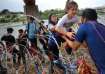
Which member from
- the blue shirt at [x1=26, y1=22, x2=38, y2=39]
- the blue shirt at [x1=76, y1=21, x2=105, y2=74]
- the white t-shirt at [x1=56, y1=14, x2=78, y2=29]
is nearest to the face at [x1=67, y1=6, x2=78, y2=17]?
the white t-shirt at [x1=56, y1=14, x2=78, y2=29]

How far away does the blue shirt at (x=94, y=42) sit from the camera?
659 centimetres

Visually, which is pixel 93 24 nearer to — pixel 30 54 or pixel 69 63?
pixel 69 63

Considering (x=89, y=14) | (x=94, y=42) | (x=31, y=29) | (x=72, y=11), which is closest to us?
(x=94, y=42)

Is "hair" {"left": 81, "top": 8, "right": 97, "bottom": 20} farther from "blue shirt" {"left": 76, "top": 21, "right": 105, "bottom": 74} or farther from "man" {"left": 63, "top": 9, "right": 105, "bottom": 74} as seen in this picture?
"blue shirt" {"left": 76, "top": 21, "right": 105, "bottom": 74}

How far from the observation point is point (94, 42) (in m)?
6.63

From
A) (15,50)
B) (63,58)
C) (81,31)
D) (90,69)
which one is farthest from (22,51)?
(81,31)

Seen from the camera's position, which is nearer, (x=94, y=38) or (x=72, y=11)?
(x=94, y=38)

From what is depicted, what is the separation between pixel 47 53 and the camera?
10797mm

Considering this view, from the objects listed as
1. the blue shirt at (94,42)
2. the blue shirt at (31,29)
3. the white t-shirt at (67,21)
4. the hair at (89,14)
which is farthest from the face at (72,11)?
the blue shirt at (31,29)

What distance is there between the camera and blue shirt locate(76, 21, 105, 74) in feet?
21.6

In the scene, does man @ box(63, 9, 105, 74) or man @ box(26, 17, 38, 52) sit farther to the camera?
man @ box(26, 17, 38, 52)

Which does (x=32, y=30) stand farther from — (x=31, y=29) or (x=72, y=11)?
(x=72, y=11)

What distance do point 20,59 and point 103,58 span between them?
6755 millimetres

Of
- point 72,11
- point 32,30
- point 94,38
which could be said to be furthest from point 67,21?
point 32,30
